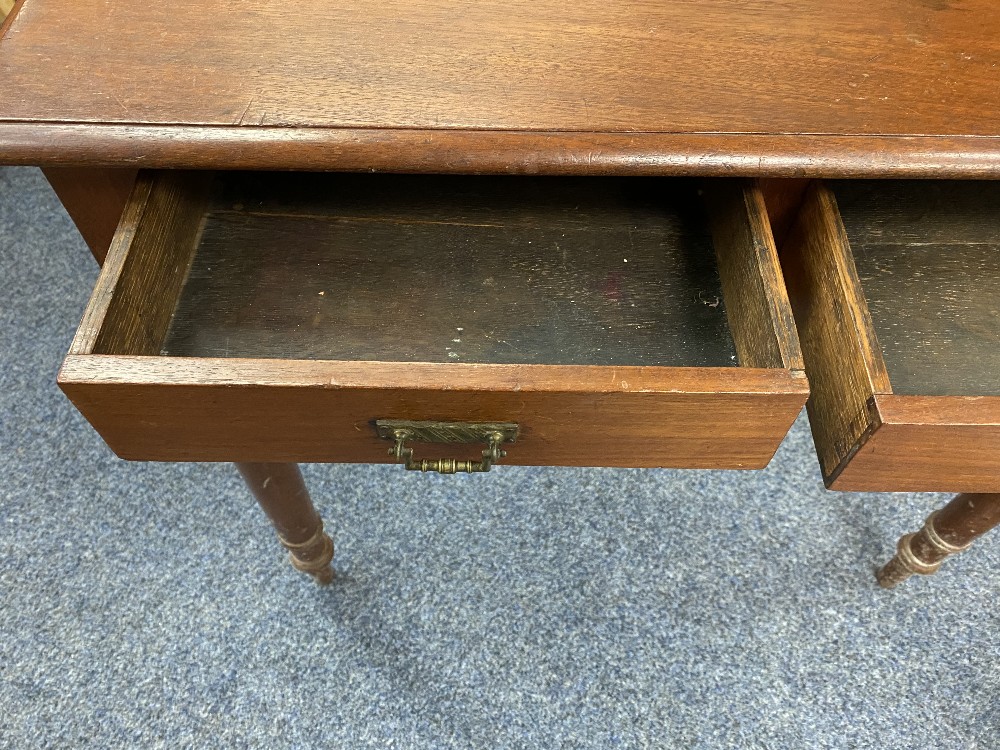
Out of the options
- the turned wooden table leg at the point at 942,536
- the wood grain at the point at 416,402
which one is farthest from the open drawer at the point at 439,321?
the turned wooden table leg at the point at 942,536

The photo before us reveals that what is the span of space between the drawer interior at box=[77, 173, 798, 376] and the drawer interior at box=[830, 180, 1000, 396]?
0.13 m

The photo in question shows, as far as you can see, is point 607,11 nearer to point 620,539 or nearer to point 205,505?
point 620,539

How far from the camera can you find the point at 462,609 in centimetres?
87

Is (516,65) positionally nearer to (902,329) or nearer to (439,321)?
(439,321)

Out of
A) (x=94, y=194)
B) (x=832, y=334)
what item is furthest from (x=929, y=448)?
(x=94, y=194)

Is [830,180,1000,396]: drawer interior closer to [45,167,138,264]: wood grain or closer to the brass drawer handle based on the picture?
the brass drawer handle

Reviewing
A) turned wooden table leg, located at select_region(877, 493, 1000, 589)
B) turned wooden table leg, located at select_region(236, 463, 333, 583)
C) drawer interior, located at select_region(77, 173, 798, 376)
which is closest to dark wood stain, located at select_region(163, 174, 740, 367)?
drawer interior, located at select_region(77, 173, 798, 376)

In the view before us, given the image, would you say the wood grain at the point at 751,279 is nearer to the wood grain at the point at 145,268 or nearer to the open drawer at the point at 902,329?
the open drawer at the point at 902,329

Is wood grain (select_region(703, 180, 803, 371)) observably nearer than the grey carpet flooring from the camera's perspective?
Yes

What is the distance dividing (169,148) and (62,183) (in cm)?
15

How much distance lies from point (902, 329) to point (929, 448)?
144 mm

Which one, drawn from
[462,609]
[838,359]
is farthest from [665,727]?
[838,359]

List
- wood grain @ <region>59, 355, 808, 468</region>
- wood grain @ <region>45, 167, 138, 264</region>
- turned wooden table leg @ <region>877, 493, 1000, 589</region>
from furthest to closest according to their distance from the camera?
1. turned wooden table leg @ <region>877, 493, 1000, 589</region>
2. wood grain @ <region>45, 167, 138, 264</region>
3. wood grain @ <region>59, 355, 808, 468</region>

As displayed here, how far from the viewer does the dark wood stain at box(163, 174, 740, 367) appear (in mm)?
601
